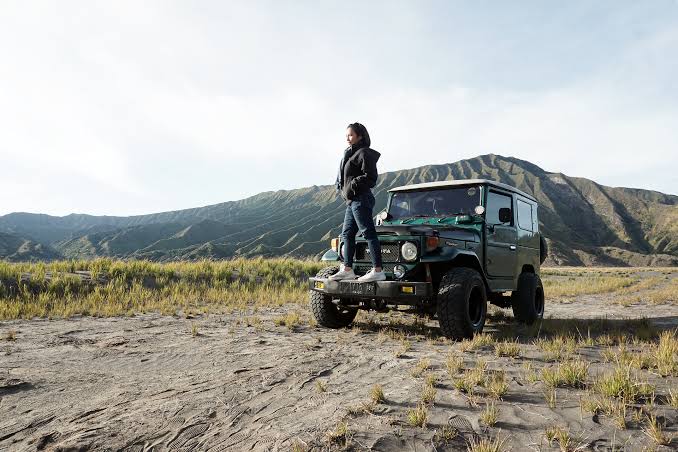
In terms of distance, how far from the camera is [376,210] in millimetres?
123625

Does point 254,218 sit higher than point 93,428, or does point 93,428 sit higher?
point 254,218

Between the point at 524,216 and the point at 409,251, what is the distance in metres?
3.44

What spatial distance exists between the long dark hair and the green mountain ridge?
267 feet

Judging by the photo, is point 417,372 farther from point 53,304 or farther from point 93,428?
point 53,304

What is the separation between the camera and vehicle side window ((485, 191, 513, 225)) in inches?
258

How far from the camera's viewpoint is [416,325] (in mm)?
6879

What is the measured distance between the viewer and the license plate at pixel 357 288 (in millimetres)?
5387

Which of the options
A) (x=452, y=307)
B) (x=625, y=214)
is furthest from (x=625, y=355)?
(x=625, y=214)

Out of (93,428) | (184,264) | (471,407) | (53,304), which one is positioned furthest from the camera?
(184,264)

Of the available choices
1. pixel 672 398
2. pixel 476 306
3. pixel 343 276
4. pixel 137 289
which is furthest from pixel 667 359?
pixel 137 289

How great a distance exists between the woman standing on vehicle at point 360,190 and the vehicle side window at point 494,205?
205 cm

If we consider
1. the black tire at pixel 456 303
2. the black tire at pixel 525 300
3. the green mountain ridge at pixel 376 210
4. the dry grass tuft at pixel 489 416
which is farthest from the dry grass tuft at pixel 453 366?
the green mountain ridge at pixel 376 210

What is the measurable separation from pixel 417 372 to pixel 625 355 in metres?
2.40

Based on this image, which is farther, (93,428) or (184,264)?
(184,264)
